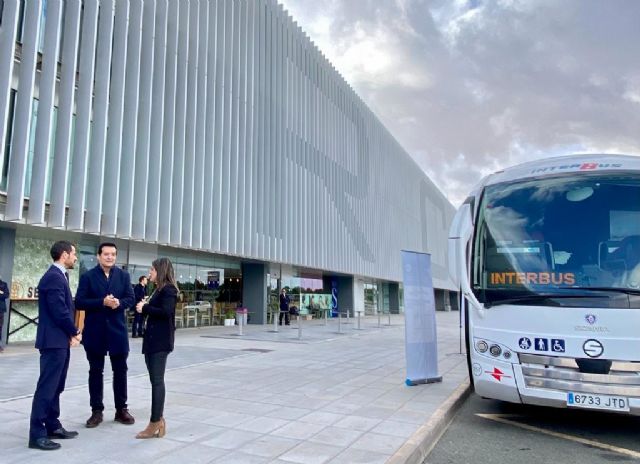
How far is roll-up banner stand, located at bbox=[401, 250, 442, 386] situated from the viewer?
27.0 feet

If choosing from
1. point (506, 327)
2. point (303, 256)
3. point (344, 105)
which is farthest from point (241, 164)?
point (506, 327)

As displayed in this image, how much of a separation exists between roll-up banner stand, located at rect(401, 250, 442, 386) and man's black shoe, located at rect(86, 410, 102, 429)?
4.74m

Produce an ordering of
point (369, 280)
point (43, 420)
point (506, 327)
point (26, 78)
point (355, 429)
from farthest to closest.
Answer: point (369, 280), point (26, 78), point (506, 327), point (355, 429), point (43, 420)

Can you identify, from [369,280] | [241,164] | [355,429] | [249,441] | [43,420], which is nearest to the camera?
[43,420]

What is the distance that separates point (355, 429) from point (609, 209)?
4064 millimetres

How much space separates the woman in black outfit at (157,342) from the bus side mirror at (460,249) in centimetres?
371

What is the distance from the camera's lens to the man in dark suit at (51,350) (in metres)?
4.59

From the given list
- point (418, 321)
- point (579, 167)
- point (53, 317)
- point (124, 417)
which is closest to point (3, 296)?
point (124, 417)

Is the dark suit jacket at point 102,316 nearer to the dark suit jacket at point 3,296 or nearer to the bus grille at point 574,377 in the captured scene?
the bus grille at point 574,377

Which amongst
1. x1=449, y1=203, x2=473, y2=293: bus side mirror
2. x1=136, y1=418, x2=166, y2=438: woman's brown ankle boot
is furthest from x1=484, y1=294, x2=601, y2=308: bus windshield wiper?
x1=136, y1=418, x2=166, y2=438: woman's brown ankle boot

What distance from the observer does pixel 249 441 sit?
497 cm

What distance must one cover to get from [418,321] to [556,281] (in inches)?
118

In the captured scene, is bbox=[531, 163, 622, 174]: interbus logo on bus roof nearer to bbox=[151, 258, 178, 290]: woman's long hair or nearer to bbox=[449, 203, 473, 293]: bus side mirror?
bbox=[449, 203, 473, 293]: bus side mirror

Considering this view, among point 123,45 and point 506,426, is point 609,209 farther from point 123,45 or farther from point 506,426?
point 123,45
